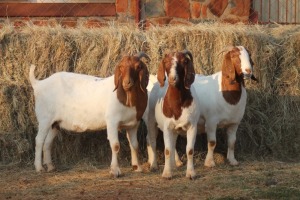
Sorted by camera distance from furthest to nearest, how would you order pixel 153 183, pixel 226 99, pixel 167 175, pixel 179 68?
pixel 226 99 → pixel 167 175 → pixel 179 68 → pixel 153 183

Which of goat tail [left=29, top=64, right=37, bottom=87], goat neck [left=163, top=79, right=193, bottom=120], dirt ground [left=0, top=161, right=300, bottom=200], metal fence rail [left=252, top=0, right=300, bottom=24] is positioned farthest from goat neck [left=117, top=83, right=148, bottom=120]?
metal fence rail [left=252, top=0, right=300, bottom=24]

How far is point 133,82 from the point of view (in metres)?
10.6

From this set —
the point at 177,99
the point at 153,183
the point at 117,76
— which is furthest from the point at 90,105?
the point at 153,183

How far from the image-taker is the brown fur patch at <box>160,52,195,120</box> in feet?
34.0

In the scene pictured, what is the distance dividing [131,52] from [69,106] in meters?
1.48

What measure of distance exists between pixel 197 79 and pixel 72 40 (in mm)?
2015

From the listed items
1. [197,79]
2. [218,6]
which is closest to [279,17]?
[218,6]

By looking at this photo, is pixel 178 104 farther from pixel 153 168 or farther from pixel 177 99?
pixel 153 168

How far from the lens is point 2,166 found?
1162 cm

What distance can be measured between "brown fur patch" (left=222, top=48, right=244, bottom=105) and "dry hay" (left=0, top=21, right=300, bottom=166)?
0.94 metres

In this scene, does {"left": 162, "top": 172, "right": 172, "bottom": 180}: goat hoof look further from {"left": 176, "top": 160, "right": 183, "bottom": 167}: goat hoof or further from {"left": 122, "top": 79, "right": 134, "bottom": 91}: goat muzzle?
{"left": 122, "top": 79, "right": 134, "bottom": 91}: goat muzzle

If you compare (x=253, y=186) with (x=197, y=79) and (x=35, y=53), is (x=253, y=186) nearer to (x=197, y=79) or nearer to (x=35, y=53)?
(x=197, y=79)

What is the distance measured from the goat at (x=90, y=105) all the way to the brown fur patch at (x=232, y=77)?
1.29 metres

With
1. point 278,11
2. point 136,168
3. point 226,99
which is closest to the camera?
point 136,168
